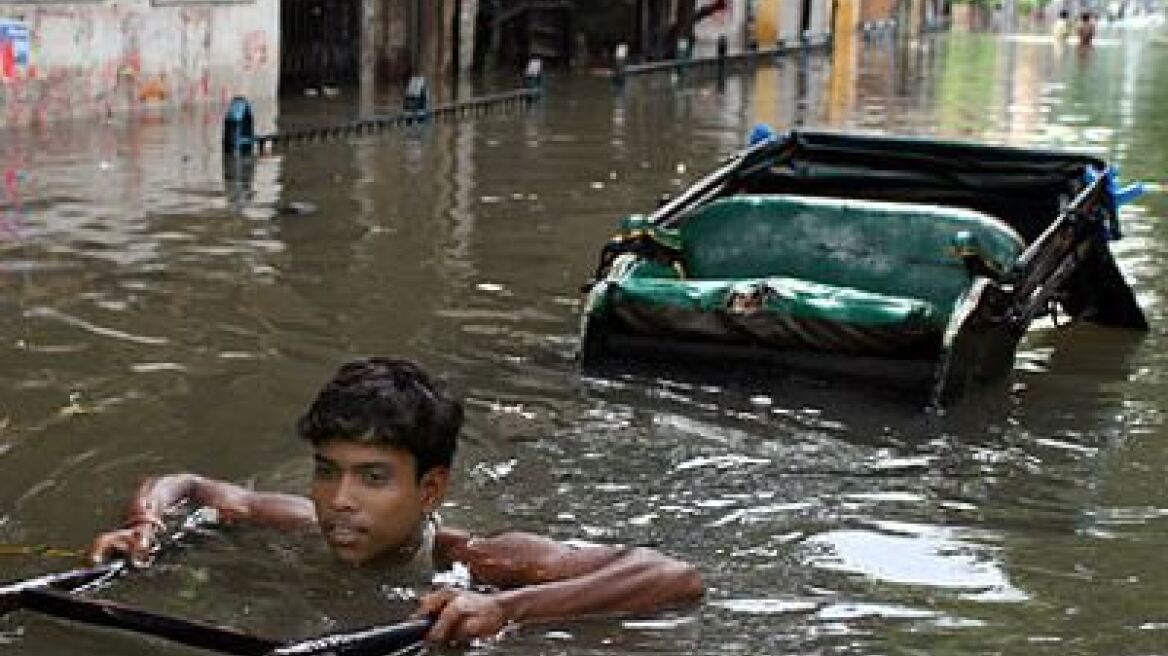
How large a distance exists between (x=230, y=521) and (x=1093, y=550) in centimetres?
271

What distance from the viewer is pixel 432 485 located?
14.3 feet

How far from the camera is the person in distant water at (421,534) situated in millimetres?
4172

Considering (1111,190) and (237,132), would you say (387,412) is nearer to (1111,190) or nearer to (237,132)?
(1111,190)

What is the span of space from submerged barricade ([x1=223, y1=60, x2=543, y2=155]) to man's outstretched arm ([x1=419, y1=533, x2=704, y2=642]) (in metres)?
10.7

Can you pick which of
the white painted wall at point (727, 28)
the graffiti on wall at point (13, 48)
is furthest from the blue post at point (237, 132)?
the white painted wall at point (727, 28)

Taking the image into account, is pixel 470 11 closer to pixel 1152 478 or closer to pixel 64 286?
pixel 64 286

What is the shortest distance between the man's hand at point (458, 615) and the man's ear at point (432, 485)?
0.84ft

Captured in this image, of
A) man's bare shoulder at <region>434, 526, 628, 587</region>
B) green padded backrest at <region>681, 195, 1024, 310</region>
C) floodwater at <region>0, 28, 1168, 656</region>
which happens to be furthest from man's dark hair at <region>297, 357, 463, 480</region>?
green padded backrest at <region>681, 195, 1024, 310</region>

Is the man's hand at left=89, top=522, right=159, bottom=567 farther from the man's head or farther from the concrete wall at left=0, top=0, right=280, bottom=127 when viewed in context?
the concrete wall at left=0, top=0, right=280, bottom=127

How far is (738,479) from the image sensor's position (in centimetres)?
627

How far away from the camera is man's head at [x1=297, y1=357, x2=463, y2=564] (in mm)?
4168

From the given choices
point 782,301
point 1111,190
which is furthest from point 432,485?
point 1111,190

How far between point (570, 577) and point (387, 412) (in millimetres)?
774

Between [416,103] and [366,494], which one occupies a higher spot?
[416,103]
